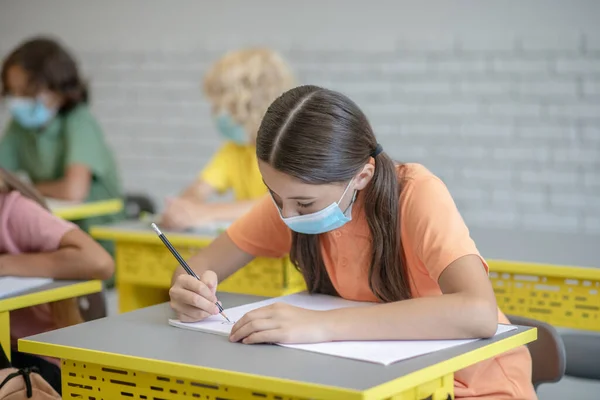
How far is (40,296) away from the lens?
211 cm

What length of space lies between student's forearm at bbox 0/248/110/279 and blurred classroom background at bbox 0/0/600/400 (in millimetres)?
1936

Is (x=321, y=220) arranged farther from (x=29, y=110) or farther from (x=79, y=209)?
(x=29, y=110)

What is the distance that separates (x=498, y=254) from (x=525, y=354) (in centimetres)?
79

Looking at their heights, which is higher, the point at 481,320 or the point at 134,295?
the point at 481,320

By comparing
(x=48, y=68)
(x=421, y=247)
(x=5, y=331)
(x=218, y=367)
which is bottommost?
(x=5, y=331)

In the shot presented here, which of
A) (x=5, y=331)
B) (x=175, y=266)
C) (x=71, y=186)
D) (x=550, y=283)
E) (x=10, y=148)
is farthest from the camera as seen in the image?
(x=10, y=148)

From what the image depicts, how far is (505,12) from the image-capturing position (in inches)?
171

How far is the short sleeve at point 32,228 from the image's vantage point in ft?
7.69

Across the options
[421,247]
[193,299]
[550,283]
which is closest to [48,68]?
[550,283]

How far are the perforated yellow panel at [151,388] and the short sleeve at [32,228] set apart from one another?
730 millimetres

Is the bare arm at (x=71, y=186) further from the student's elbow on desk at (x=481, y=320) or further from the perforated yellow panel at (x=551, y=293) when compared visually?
the student's elbow on desk at (x=481, y=320)

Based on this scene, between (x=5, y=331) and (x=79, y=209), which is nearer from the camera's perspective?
(x=5, y=331)

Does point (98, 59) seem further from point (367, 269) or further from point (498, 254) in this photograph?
point (367, 269)

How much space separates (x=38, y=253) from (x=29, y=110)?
191 cm
